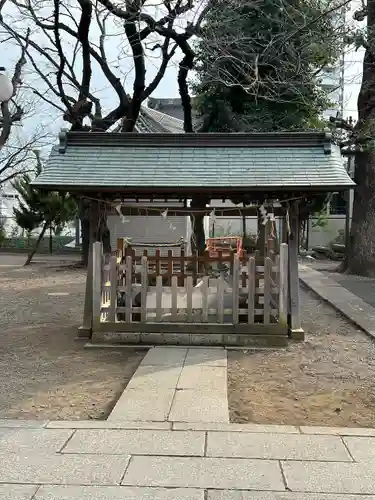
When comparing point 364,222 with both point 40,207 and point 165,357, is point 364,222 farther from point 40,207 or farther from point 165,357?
point 40,207

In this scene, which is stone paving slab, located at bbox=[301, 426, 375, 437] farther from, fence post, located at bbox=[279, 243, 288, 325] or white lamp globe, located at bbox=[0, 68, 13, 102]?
white lamp globe, located at bbox=[0, 68, 13, 102]

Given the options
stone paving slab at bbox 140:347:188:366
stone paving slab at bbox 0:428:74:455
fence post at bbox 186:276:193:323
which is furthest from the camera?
fence post at bbox 186:276:193:323

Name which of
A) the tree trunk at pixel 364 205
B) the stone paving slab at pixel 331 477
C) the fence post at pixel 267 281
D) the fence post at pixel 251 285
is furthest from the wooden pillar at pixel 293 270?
the tree trunk at pixel 364 205

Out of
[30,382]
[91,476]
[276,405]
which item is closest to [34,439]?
[91,476]

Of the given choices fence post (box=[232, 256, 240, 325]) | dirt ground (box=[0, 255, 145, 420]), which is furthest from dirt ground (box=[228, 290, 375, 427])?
dirt ground (box=[0, 255, 145, 420])

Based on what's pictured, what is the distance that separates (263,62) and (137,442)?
12.2 meters

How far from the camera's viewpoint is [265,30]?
50.6 ft

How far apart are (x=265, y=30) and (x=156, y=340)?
1122 cm

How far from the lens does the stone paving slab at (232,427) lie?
4.52 meters

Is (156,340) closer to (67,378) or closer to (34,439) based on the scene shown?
(67,378)

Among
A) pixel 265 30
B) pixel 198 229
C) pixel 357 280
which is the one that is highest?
pixel 265 30

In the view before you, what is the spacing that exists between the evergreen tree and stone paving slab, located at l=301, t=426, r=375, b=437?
16.4 meters

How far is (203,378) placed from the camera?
20.0ft

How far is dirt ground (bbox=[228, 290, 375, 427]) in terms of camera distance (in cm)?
504
